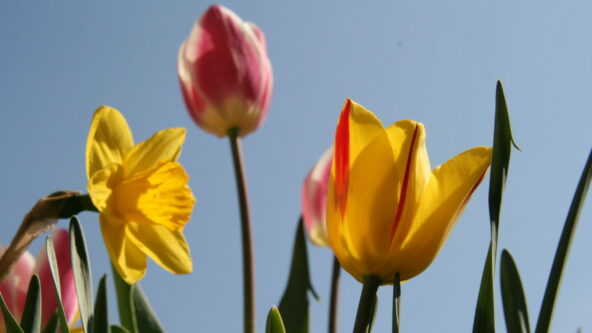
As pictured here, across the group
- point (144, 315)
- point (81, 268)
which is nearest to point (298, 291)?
point (144, 315)

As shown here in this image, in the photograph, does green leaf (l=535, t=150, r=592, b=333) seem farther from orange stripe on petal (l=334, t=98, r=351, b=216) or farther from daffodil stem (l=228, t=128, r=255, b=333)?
daffodil stem (l=228, t=128, r=255, b=333)

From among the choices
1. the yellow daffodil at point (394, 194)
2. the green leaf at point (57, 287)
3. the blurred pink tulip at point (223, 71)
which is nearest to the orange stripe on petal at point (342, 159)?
the yellow daffodil at point (394, 194)

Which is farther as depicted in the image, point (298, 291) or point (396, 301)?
point (298, 291)

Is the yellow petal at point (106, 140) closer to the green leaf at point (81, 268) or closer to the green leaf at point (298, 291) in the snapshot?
the green leaf at point (81, 268)

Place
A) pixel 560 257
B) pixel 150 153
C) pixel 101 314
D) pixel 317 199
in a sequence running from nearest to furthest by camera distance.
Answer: pixel 560 257
pixel 101 314
pixel 150 153
pixel 317 199

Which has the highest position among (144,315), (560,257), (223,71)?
(223,71)

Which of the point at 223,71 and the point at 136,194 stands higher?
the point at 223,71

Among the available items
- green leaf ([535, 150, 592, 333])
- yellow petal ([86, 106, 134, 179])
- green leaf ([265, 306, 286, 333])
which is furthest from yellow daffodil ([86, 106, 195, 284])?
green leaf ([535, 150, 592, 333])

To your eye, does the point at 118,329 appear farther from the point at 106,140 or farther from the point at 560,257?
the point at 560,257
